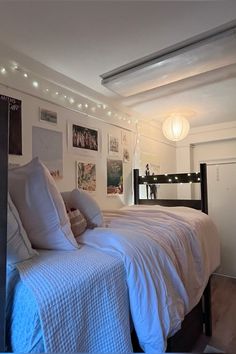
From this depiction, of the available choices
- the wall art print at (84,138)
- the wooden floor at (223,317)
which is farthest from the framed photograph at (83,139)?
the wooden floor at (223,317)

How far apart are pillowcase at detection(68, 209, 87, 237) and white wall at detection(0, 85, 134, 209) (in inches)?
26.3

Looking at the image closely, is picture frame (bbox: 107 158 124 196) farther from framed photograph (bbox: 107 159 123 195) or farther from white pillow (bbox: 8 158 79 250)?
white pillow (bbox: 8 158 79 250)

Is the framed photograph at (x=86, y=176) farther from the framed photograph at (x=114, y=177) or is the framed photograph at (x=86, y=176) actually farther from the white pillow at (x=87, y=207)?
the white pillow at (x=87, y=207)

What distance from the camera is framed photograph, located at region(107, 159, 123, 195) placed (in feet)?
8.73

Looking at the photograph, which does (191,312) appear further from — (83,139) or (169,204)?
(83,139)

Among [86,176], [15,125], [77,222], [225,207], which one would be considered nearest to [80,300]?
[77,222]

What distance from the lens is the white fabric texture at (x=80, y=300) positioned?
0.72 metres

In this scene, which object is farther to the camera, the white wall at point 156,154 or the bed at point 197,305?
the white wall at point 156,154

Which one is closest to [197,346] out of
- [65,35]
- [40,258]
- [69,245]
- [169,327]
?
[169,327]

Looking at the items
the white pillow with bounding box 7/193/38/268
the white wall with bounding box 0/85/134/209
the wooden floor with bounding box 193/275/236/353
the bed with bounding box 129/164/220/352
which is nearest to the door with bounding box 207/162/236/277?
the wooden floor with bounding box 193/275/236/353

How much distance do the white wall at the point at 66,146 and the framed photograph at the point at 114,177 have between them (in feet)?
0.22

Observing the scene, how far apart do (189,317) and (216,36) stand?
6.44 ft

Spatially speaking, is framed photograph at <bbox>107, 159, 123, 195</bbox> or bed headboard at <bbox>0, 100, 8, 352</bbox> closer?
bed headboard at <bbox>0, 100, 8, 352</bbox>

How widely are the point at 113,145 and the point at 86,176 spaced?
572 mm
